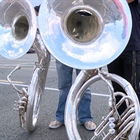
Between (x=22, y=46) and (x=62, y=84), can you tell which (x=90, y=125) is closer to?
(x=62, y=84)

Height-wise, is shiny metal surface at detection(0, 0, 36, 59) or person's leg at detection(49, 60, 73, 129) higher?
shiny metal surface at detection(0, 0, 36, 59)

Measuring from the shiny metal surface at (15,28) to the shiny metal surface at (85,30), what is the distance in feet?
1.22

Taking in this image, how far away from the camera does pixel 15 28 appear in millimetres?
2785

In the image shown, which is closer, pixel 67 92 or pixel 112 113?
pixel 112 113

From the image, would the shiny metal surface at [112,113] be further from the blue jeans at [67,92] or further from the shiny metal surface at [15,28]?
the blue jeans at [67,92]

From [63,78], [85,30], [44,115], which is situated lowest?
[44,115]

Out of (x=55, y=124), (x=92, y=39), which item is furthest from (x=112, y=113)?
(x=55, y=124)

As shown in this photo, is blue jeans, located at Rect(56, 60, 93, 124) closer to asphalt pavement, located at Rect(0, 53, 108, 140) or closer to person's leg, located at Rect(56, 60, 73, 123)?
person's leg, located at Rect(56, 60, 73, 123)

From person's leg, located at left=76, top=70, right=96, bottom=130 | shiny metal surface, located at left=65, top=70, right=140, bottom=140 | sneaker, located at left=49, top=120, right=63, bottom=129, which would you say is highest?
shiny metal surface, located at left=65, top=70, right=140, bottom=140

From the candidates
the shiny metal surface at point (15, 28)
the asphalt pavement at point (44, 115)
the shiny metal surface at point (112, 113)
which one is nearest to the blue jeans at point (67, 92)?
the asphalt pavement at point (44, 115)

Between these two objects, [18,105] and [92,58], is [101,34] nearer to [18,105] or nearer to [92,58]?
[92,58]

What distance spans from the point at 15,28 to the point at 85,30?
828 millimetres

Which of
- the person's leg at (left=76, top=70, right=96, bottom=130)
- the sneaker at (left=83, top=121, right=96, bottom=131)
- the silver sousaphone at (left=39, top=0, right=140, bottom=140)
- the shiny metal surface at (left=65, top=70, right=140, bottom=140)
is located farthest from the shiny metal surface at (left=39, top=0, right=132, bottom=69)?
the sneaker at (left=83, top=121, right=96, bottom=131)

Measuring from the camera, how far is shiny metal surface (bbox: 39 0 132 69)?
2002 mm
